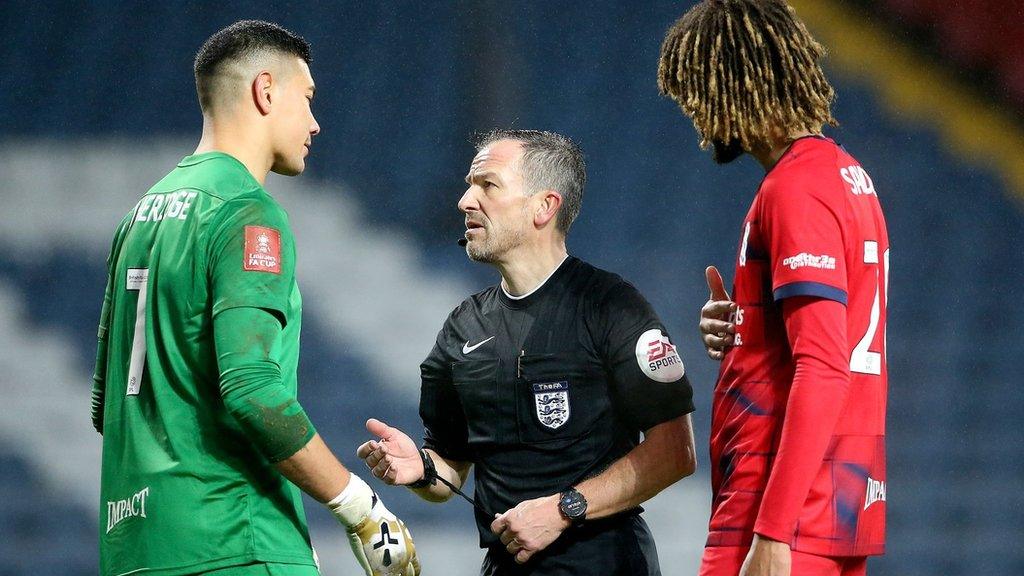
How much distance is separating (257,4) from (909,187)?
3.19 metres

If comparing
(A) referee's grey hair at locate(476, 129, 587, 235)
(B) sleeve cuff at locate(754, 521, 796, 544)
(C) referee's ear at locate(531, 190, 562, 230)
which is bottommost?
(B) sleeve cuff at locate(754, 521, 796, 544)

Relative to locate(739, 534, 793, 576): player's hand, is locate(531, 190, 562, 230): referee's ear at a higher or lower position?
higher

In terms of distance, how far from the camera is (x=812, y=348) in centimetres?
176

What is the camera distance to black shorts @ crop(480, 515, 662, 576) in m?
2.43

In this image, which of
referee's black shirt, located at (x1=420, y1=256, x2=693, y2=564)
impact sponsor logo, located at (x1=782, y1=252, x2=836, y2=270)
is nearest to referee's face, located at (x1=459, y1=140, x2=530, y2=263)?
referee's black shirt, located at (x1=420, y1=256, x2=693, y2=564)

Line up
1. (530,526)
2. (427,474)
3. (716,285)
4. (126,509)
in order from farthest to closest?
(427,474) → (530,526) → (716,285) → (126,509)

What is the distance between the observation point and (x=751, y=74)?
6.40 ft

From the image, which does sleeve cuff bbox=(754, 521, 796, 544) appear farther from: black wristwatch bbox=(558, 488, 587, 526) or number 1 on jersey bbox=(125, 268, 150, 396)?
number 1 on jersey bbox=(125, 268, 150, 396)

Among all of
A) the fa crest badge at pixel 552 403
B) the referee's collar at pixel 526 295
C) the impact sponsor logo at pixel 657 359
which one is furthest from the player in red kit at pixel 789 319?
the referee's collar at pixel 526 295

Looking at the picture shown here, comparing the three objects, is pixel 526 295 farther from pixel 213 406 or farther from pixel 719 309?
pixel 213 406

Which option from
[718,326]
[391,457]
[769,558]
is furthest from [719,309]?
[391,457]

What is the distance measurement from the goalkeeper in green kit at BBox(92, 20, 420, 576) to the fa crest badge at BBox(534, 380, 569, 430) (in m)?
0.51

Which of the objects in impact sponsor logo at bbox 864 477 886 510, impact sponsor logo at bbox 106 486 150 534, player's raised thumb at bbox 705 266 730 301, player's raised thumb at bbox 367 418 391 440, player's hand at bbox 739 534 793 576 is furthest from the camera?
player's raised thumb at bbox 367 418 391 440

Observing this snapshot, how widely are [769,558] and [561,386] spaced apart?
83 centimetres
